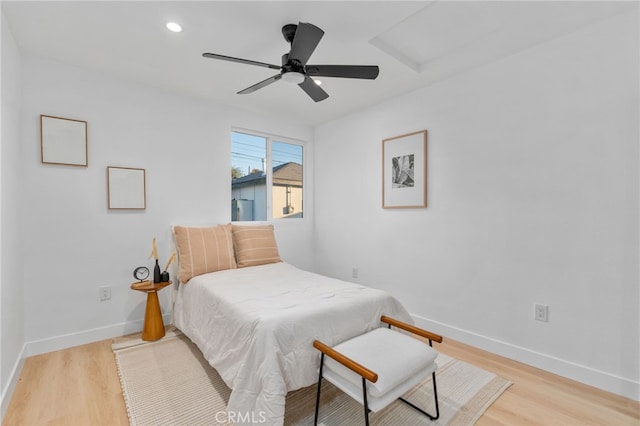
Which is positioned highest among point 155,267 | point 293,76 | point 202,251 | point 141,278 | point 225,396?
point 293,76

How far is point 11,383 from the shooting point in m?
1.87

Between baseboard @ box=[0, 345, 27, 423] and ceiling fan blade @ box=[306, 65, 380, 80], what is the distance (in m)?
2.73

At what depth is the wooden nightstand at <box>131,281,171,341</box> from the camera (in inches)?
104

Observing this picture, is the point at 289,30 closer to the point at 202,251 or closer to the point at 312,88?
the point at 312,88

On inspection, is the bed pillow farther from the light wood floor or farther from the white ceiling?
the white ceiling

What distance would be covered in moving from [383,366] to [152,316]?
7.20 feet

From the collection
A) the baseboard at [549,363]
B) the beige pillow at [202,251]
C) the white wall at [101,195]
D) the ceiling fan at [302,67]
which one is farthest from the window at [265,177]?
the baseboard at [549,363]

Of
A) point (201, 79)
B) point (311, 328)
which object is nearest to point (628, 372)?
point (311, 328)

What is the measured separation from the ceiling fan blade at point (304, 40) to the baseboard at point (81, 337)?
2.82 meters

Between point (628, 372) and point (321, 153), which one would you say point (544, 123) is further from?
point (321, 153)

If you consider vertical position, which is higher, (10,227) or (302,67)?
(302,67)

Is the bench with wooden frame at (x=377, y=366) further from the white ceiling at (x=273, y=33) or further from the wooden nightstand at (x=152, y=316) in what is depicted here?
the white ceiling at (x=273, y=33)

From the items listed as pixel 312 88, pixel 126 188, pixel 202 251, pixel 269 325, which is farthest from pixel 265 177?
pixel 269 325

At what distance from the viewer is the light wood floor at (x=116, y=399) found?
1673 mm
